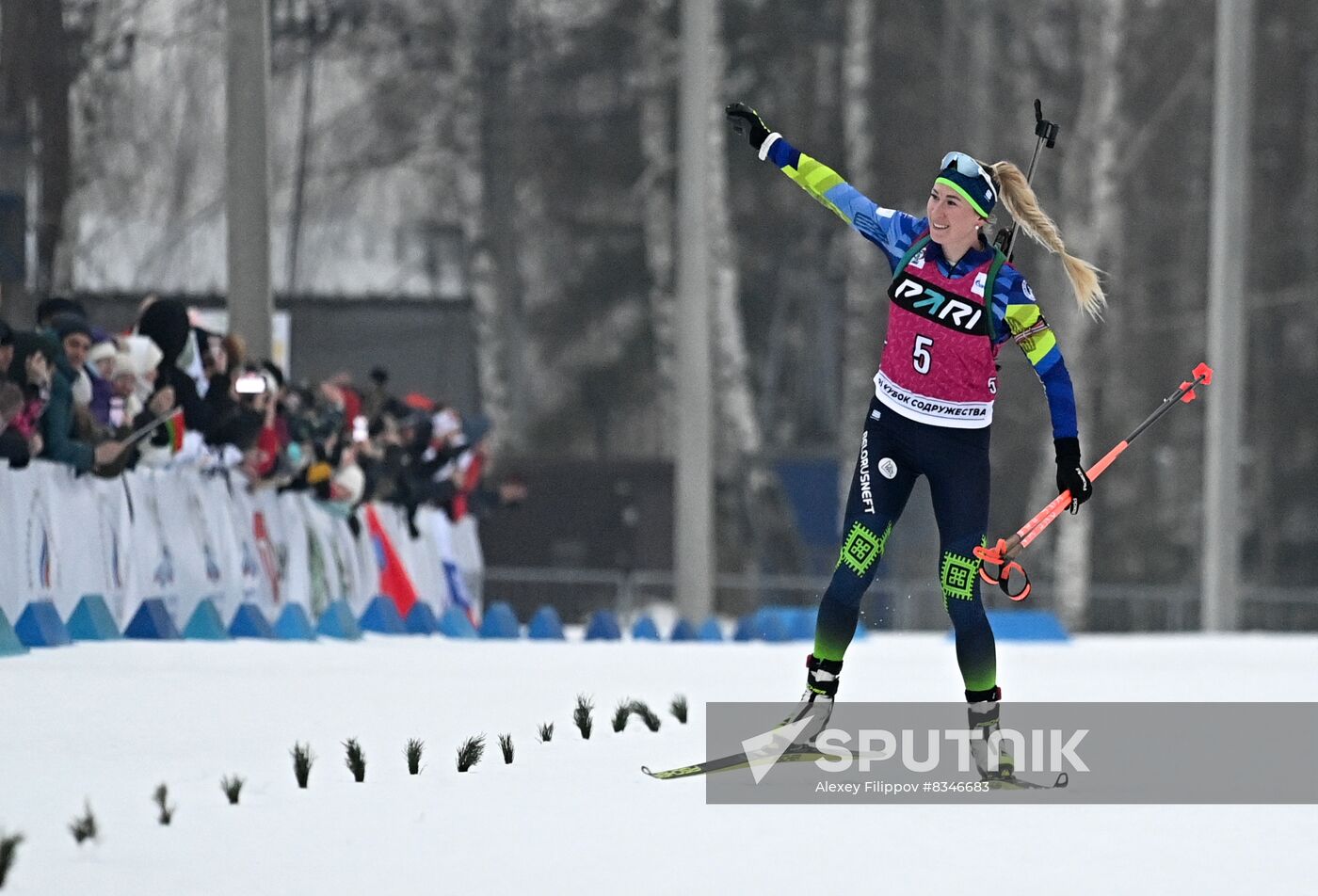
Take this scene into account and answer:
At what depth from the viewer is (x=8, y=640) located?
11.3 metres

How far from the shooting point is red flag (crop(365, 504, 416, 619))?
18.1 m

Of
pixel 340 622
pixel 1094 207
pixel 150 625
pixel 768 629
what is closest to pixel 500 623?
pixel 340 622

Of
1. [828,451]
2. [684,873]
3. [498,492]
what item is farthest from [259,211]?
[828,451]

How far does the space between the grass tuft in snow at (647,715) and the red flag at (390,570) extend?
8.61 m

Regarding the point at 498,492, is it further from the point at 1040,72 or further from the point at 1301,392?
the point at 1301,392

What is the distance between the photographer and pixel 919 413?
8555mm

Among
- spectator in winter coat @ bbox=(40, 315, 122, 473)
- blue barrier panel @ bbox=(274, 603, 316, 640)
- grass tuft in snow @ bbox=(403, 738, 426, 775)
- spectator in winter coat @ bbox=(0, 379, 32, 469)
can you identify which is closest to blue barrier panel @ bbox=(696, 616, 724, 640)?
blue barrier panel @ bbox=(274, 603, 316, 640)

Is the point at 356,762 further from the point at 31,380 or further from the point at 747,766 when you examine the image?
the point at 31,380

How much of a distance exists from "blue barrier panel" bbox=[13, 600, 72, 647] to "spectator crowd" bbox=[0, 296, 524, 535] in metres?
0.70

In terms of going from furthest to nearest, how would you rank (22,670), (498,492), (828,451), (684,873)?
1. (828,451)
2. (498,492)
3. (22,670)
4. (684,873)

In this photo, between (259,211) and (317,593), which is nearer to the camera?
(317,593)

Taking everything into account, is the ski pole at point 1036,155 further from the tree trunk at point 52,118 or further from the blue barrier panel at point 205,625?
the tree trunk at point 52,118

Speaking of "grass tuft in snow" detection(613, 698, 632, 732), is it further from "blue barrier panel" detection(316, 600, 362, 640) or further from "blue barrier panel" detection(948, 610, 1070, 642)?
"blue barrier panel" detection(948, 610, 1070, 642)

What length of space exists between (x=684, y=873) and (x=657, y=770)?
1.91 m
